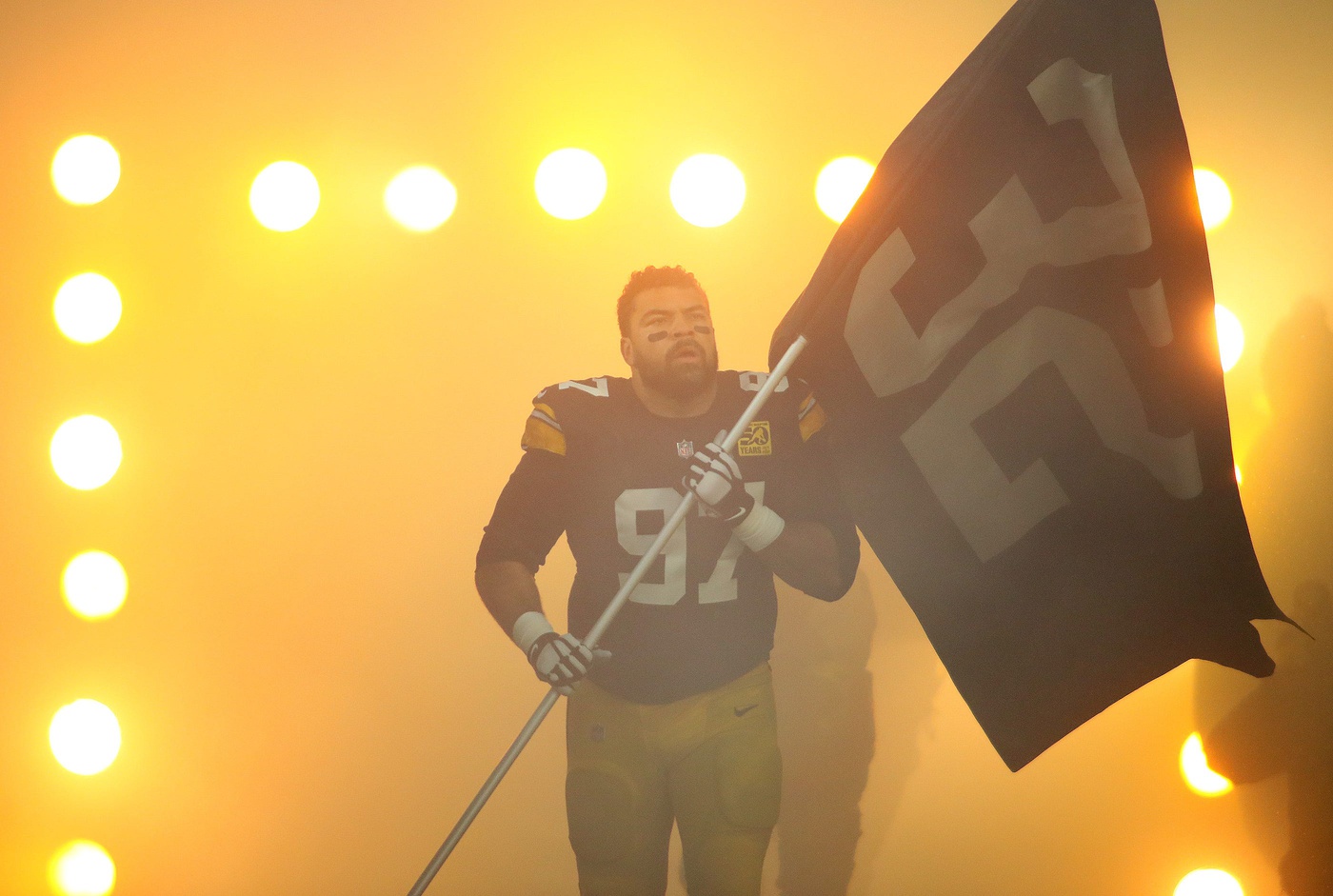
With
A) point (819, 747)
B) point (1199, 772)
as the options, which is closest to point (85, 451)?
point (819, 747)

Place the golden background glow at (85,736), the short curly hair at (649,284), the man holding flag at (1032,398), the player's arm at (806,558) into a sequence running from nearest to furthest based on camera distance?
the man holding flag at (1032,398), the player's arm at (806,558), the short curly hair at (649,284), the golden background glow at (85,736)

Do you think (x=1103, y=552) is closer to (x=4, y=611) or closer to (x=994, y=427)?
(x=994, y=427)

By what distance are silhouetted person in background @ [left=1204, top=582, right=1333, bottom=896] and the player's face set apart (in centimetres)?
112

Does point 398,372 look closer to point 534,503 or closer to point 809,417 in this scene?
point 534,503

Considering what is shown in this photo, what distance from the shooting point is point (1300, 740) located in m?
1.65

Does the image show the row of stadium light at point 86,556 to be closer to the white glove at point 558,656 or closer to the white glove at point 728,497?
the white glove at point 558,656

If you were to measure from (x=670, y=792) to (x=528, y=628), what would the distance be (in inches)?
12.2

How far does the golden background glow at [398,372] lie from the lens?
1.59 m

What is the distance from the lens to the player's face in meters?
1.44

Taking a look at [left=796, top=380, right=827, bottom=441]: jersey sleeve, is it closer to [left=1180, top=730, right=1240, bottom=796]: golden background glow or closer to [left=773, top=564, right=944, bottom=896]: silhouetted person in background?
[left=773, top=564, right=944, bottom=896]: silhouetted person in background

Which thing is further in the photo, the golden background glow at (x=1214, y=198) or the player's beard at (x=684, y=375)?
the golden background glow at (x=1214, y=198)

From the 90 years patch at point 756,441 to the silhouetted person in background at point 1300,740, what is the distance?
0.98 m

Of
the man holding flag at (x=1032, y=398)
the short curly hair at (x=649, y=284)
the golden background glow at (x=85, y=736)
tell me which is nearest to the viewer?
the man holding flag at (x=1032, y=398)

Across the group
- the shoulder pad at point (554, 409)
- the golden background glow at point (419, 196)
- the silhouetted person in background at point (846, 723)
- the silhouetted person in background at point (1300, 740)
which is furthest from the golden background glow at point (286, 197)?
the silhouetted person in background at point (1300, 740)
